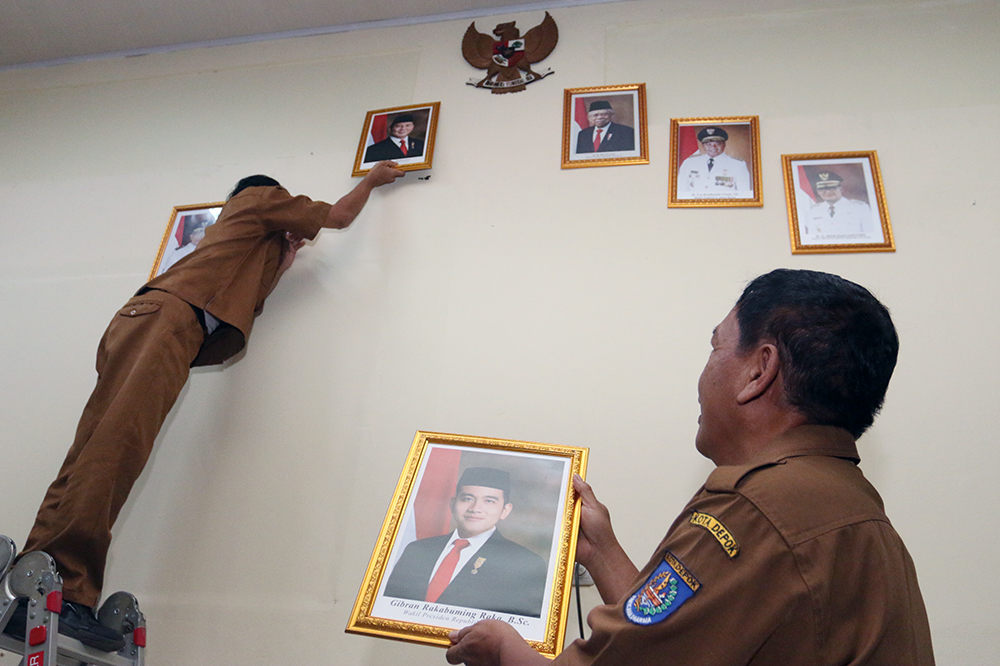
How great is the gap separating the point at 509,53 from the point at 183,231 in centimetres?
162

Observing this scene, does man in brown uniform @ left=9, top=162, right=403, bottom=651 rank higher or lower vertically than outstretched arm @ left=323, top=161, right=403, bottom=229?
lower

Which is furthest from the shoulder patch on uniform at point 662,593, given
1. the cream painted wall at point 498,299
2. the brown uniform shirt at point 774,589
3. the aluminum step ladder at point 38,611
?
the aluminum step ladder at point 38,611

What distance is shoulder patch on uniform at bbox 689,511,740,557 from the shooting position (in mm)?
919

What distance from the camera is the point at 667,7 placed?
9.63 feet

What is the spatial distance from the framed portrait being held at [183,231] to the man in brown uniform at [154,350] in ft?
1.28

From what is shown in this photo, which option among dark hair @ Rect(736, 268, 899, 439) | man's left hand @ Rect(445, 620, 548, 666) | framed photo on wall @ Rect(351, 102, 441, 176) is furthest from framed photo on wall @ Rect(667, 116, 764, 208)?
man's left hand @ Rect(445, 620, 548, 666)

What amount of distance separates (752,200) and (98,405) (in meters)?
2.27

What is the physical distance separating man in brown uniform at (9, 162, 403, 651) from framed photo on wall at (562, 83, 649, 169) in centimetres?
74

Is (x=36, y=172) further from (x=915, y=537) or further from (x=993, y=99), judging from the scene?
(x=993, y=99)

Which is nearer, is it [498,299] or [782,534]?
[782,534]

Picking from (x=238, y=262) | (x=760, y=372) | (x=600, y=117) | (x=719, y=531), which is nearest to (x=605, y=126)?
(x=600, y=117)

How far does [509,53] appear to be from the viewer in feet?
9.77

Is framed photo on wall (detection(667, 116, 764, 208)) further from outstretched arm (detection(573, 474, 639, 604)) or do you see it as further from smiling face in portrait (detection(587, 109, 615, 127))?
outstretched arm (detection(573, 474, 639, 604))

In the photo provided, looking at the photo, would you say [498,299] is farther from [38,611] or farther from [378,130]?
[38,611]
